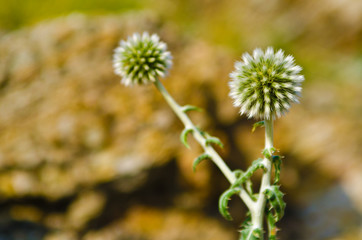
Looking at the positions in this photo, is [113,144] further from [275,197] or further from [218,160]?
[275,197]

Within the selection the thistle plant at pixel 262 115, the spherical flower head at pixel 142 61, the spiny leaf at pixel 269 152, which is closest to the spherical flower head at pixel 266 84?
the thistle plant at pixel 262 115

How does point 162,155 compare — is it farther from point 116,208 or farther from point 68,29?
point 68,29

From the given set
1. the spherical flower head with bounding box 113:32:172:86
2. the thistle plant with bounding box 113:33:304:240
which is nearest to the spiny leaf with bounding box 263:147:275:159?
the thistle plant with bounding box 113:33:304:240

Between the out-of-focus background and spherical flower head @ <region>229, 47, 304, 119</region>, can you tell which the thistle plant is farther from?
the out-of-focus background

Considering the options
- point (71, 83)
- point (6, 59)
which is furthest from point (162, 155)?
point (6, 59)

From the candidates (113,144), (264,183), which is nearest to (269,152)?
(264,183)

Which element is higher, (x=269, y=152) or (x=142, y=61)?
(x=142, y=61)

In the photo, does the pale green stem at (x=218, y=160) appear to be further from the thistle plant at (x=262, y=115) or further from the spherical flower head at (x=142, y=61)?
the spherical flower head at (x=142, y=61)
